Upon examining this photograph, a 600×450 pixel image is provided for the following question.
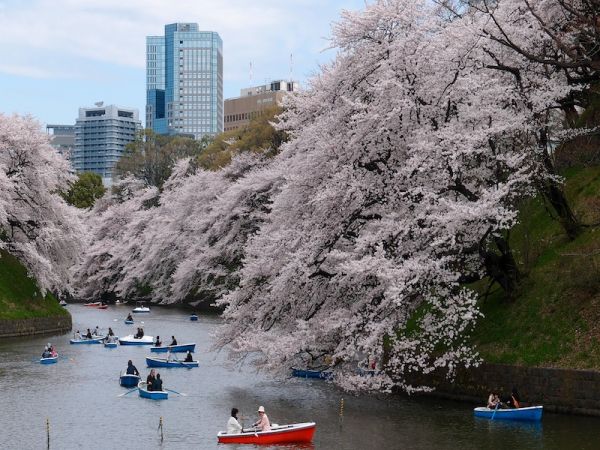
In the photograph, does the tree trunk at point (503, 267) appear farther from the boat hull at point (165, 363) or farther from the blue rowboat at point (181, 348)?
the blue rowboat at point (181, 348)

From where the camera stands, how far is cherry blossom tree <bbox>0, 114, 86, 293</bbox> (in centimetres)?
7250

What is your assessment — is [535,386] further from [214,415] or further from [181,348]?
[181,348]

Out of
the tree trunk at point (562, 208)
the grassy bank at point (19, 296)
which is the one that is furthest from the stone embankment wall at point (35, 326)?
the tree trunk at point (562, 208)

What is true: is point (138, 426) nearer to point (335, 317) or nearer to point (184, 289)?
point (335, 317)

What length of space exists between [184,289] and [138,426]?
61739 millimetres

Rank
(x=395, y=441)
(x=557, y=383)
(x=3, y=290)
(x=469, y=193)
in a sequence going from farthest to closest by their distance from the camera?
(x=3, y=290) → (x=469, y=193) → (x=557, y=383) → (x=395, y=441)

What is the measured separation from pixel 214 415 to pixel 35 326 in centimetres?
3852

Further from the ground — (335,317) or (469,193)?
(469,193)

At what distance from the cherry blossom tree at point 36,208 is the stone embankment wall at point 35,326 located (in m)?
2.91

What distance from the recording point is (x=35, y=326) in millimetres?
73750

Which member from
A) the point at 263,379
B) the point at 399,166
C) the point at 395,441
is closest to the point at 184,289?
the point at 263,379

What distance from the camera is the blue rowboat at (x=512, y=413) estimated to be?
114 ft

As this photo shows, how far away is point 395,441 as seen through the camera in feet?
109

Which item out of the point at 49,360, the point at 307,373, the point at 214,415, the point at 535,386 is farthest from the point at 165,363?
the point at 535,386
